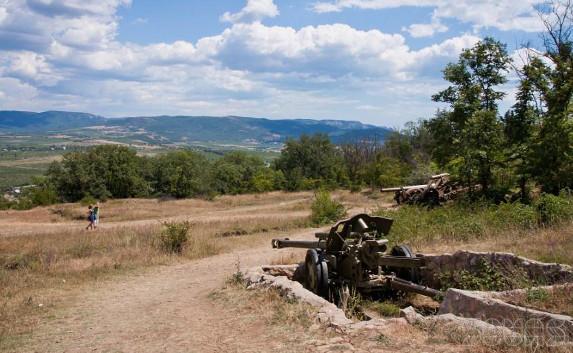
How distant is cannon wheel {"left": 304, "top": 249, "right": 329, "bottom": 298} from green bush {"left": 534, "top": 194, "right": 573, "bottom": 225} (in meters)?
6.67

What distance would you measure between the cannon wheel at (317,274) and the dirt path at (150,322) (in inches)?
70.7

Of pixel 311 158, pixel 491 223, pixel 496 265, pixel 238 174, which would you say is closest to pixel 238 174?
pixel 238 174

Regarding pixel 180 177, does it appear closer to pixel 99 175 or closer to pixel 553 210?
pixel 99 175

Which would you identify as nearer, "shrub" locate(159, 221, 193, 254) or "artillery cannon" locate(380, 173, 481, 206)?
"shrub" locate(159, 221, 193, 254)

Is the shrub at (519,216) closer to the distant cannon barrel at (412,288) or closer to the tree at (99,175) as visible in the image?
the distant cannon barrel at (412,288)

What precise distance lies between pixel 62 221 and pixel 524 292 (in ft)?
119

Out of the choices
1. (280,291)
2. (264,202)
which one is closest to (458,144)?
(280,291)

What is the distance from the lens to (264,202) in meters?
43.7

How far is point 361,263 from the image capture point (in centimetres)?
938

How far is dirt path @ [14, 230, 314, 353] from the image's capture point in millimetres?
7195

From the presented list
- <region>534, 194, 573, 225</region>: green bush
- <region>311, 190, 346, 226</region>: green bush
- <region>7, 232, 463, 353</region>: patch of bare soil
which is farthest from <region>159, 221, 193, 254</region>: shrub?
<region>534, 194, 573, 225</region>: green bush

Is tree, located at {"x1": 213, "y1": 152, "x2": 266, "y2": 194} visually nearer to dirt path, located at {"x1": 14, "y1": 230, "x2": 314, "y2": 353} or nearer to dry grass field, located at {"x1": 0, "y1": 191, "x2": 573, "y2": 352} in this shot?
dry grass field, located at {"x1": 0, "y1": 191, "x2": 573, "y2": 352}

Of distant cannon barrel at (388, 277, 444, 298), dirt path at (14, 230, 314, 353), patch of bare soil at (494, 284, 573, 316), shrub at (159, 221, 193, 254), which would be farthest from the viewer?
shrub at (159, 221, 193, 254)

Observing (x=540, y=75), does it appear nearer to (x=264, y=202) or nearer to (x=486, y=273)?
(x=486, y=273)
